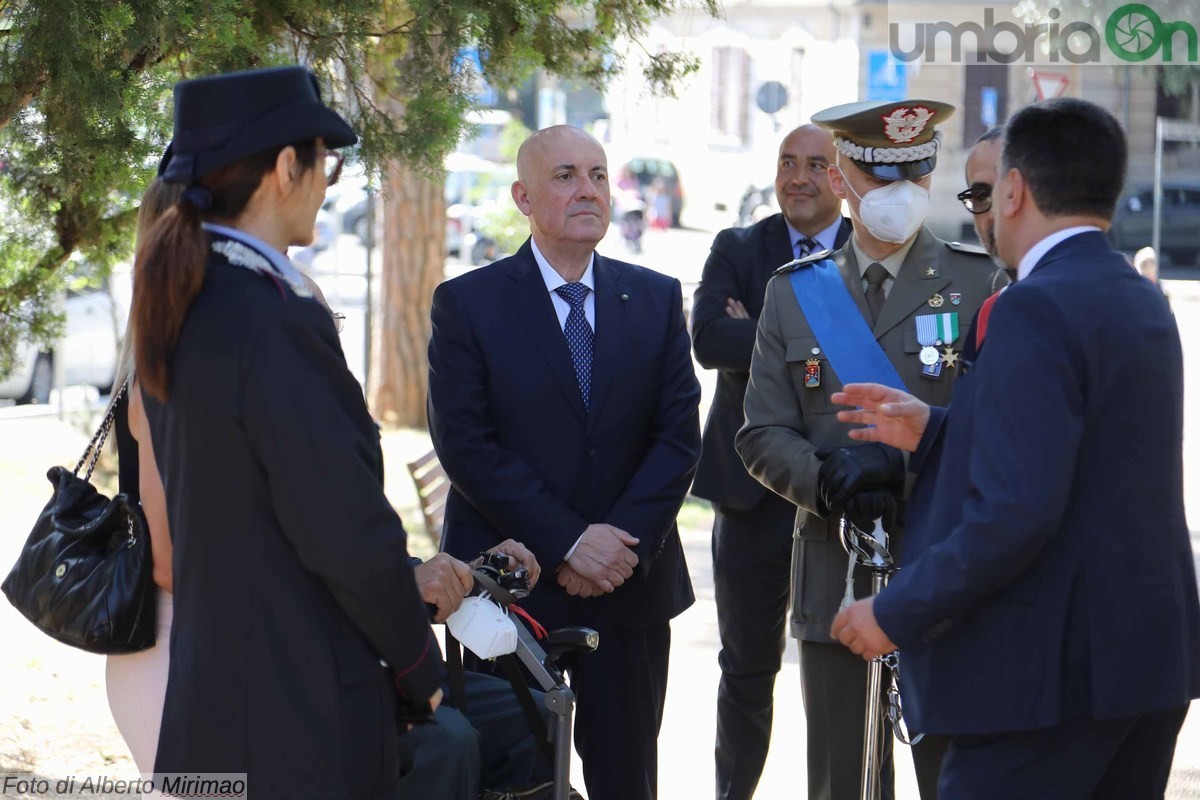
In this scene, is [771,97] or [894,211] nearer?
[894,211]

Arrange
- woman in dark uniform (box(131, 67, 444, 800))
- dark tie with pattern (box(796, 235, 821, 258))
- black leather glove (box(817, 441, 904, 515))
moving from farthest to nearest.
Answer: dark tie with pattern (box(796, 235, 821, 258)) → black leather glove (box(817, 441, 904, 515)) → woman in dark uniform (box(131, 67, 444, 800))

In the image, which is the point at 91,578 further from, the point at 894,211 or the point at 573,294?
the point at 894,211

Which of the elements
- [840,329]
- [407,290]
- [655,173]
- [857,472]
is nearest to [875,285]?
[840,329]

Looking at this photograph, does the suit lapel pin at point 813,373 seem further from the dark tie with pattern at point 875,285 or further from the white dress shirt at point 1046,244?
the white dress shirt at point 1046,244

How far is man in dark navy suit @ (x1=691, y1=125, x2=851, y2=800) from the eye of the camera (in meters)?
4.80

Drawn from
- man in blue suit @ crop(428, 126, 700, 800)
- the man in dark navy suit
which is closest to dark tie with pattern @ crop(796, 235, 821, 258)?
the man in dark navy suit

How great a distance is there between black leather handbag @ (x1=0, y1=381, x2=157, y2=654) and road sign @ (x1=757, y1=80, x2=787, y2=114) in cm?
3902

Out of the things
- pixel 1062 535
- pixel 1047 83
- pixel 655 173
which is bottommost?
pixel 1062 535

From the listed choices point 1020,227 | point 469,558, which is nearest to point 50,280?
point 469,558

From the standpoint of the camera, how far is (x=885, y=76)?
35.6m

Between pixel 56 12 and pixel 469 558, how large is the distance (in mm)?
1841

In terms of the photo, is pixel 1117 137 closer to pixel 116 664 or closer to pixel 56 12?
pixel 116 664

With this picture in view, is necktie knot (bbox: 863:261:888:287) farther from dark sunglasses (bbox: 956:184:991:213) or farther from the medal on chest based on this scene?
dark sunglasses (bbox: 956:184:991:213)
